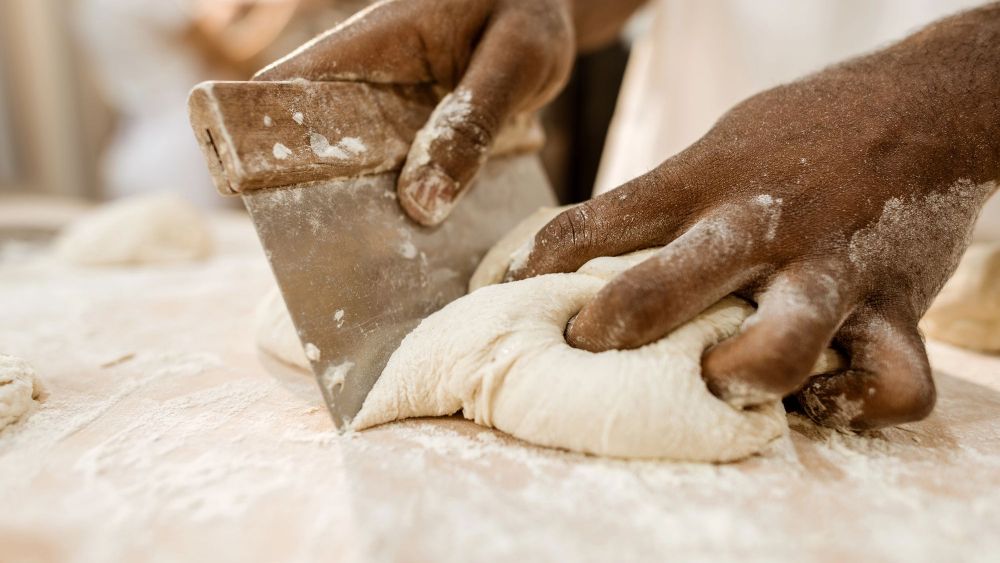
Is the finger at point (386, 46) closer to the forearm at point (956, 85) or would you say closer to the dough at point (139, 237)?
the forearm at point (956, 85)

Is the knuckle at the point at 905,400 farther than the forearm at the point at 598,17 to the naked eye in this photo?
No

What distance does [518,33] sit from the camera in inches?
49.6

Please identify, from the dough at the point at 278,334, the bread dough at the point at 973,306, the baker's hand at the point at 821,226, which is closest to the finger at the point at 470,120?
the baker's hand at the point at 821,226

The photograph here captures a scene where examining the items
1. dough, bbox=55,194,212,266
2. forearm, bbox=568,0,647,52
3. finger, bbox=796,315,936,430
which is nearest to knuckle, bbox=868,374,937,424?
finger, bbox=796,315,936,430

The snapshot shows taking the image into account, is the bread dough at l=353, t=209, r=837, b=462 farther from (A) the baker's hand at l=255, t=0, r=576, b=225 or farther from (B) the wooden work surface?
(A) the baker's hand at l=255, t=0, r=576, b=225

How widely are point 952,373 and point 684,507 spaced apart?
92cm

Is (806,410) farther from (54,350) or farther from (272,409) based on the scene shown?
(54,350)

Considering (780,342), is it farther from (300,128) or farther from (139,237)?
(139,237)

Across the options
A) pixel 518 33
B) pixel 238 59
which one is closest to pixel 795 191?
pixel 518 33

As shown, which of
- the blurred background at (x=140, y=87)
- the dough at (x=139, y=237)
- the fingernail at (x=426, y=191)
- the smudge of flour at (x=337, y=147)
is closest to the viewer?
the smudge of flour at (x=337, y=147)

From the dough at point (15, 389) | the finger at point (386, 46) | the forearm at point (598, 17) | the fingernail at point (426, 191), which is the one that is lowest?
the dough at point (15, 389)

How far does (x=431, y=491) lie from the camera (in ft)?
2.54

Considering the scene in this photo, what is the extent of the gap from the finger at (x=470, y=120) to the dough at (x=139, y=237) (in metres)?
1.66

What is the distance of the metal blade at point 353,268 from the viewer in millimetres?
931
